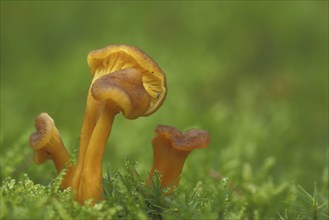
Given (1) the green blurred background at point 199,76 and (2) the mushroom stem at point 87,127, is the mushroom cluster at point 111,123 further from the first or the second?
(1) the green blurred background at point 199,76

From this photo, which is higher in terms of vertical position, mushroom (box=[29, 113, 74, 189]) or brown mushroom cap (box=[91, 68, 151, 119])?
brown mushroom cap (box=[91, 68, 151, 119])

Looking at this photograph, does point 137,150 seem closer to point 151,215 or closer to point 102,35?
point 151,215

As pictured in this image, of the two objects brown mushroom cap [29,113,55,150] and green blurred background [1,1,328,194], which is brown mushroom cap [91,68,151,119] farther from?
green blurred background [1,1,328,194]

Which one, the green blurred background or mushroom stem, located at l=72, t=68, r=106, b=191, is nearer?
mushroom stem, located at l=72, t=68, r=106, b=191

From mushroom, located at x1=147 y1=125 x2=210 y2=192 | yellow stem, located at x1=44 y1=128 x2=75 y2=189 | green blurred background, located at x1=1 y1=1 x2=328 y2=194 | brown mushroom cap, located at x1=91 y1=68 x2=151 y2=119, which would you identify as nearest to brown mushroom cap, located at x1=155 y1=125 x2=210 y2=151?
mushroom, located at x1=147 y1=125 x2=210 y2=192

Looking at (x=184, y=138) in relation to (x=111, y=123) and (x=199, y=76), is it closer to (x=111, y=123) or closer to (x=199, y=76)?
(x=111, y=123)

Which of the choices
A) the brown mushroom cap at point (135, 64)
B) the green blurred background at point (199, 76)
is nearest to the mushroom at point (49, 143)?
the brown mushroom cap at point (135, 64)

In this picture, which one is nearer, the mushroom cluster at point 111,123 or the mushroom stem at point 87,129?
the mushroom cluster at point 111,123

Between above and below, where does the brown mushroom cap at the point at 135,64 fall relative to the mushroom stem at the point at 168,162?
above

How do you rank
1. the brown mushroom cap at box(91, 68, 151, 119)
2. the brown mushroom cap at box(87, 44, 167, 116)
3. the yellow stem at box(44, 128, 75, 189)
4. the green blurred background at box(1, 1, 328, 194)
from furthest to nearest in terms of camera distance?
the green blurred background at box(1, 1, 328, 194) < the yellow stem at box(44, 128, 75, 189) < the brown mushroom cap at box(87, 44, 167, 116) < the brown mushroom cap at box(91, 68, 151, 119)
